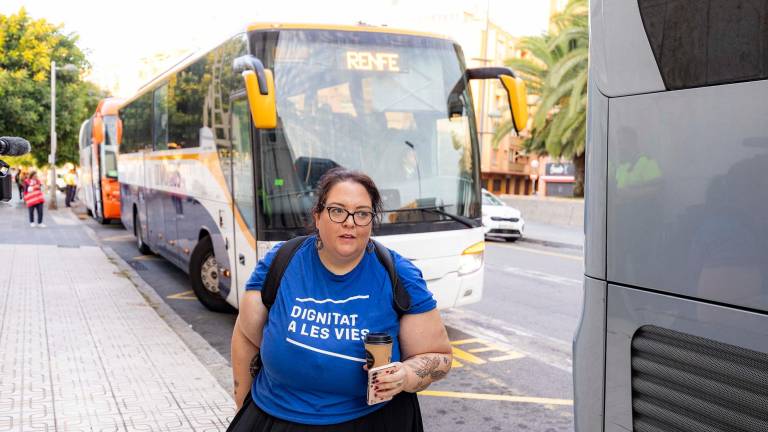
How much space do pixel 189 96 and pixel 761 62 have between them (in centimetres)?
831

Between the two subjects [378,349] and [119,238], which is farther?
[119,238]

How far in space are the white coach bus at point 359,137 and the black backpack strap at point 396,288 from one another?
348cm

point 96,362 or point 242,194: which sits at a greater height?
point 242,194

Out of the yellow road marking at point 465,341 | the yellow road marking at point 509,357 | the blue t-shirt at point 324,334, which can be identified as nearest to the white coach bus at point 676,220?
the blue t-shirt at point 324,334

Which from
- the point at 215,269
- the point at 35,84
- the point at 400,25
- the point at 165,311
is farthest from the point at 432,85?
the point at 35,84

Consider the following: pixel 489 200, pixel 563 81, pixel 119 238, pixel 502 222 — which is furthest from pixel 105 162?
pixel 563 81

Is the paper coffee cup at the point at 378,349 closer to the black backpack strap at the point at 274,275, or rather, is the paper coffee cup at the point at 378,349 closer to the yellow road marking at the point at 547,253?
the black backpack strap at the point at 274,275

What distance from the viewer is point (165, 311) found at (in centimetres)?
836

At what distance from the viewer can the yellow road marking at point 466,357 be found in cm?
664

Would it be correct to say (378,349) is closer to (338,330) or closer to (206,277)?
(338,330)

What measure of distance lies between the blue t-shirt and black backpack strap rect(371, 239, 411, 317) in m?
0.02

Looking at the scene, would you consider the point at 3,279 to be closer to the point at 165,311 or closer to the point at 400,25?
the point at 165,311

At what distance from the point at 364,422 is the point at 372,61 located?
4.76 metres

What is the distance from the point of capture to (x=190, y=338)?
6.98m
